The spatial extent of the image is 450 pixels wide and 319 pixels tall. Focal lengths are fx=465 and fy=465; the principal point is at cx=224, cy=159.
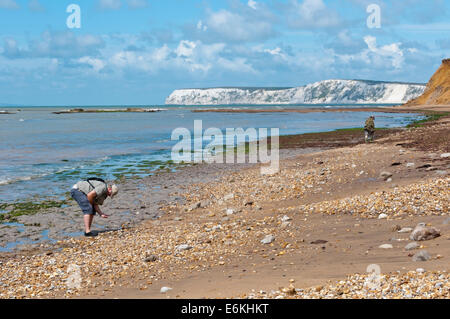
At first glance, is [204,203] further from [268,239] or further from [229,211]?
[268,239]

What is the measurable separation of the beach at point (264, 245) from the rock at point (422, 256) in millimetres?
77

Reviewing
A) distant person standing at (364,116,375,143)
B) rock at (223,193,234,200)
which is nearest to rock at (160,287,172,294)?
rock at (223,193,234,200)

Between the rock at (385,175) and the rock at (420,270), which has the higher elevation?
the rock at (385,175)

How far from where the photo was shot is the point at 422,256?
809cm

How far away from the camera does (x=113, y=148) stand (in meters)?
42.2

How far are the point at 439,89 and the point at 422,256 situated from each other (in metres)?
119

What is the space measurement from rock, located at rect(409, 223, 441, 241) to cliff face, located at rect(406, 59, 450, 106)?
106547mm

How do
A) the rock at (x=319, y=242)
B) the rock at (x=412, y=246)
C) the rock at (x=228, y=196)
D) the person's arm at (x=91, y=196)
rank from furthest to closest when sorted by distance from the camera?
the rock at (x=228, y=196) < the person's arm at (x=91, y=196) < the rock at (x=319, y=242) < the rock at (x=412, y=246)

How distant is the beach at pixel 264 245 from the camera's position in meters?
7.70

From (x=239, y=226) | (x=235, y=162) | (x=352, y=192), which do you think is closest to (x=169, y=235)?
(x=239, y=226)

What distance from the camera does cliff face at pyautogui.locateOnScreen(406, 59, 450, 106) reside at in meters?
110

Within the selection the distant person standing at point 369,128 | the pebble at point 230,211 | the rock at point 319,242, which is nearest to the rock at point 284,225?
the rock at point 319,242
